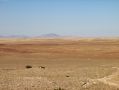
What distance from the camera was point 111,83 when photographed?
18.6m

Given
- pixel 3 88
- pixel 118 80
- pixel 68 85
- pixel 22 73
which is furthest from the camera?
pixel 22 73

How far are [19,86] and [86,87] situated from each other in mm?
4298

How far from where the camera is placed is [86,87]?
17672mm

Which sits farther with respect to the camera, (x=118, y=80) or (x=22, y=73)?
(x=22, y=73)

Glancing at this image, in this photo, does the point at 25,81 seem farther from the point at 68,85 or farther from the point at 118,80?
the point at 118,80

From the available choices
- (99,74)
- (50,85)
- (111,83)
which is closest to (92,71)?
(99,74)

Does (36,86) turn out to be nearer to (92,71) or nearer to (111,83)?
(111,83)

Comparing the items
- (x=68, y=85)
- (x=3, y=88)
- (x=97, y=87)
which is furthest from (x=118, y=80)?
(x=3, y=88)

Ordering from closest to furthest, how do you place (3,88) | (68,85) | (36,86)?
(3,88) < (36,86) < (68,85)

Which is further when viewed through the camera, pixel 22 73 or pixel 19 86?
pixel 22 73

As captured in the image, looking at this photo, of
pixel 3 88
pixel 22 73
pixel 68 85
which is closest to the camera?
pixel 3 88

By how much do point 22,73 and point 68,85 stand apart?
721cm

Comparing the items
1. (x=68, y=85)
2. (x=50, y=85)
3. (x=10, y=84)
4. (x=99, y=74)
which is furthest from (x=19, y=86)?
(x=99, y=74)

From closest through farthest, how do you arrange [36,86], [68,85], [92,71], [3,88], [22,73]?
1. [3,88]
2. [36,86]
3. [68,85]
4. [22,73]
5. [92,71]
